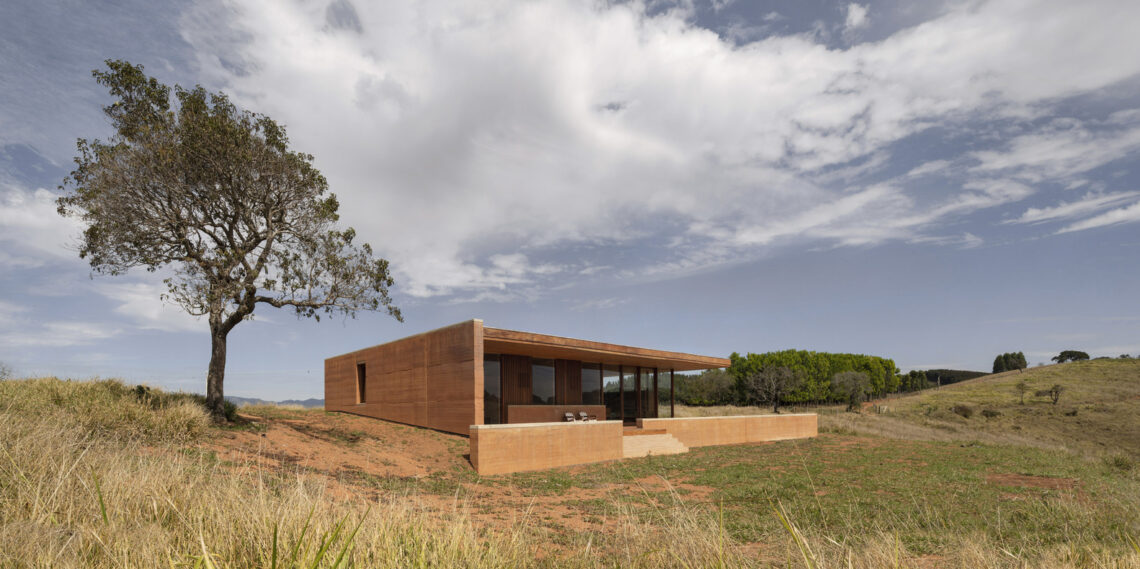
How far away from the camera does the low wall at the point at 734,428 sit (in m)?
20.5

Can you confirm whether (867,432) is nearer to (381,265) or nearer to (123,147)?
(381,265)

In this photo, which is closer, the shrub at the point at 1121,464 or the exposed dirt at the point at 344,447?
the exposed dirt at the point at 344,447

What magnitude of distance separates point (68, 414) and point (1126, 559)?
13819mm

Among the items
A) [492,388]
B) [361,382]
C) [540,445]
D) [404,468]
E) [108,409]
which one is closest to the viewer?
[108,409]

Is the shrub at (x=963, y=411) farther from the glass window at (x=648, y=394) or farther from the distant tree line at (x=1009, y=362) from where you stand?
the distant tree line at (x=1009, y=362)

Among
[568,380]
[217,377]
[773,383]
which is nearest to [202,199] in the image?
[217,377]

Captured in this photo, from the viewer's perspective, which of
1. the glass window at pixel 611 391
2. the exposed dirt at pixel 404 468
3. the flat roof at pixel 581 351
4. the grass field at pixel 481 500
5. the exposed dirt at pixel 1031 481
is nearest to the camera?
the grass field at pixel 481 500

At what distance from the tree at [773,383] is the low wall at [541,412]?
28.8 m

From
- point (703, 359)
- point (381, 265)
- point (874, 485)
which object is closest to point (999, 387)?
point (703, 359)

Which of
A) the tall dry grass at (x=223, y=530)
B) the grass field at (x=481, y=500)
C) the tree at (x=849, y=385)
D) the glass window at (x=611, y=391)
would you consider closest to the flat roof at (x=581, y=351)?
the glass window at (x=611, y=391)

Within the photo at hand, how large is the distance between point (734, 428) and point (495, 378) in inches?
388

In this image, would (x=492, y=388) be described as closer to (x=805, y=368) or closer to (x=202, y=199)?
(x=202, y=199)

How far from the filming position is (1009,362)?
82438mm

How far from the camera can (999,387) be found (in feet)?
196
